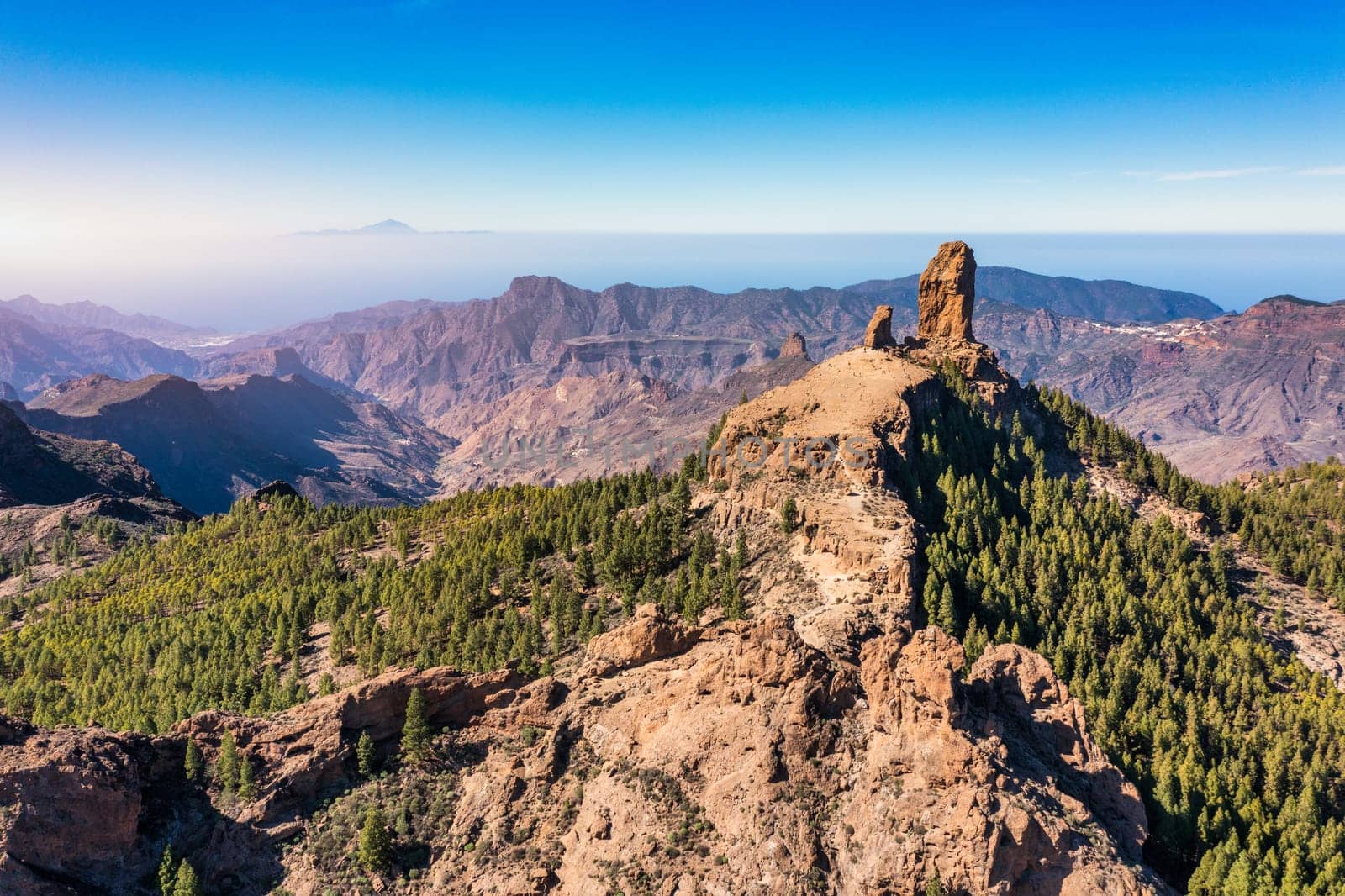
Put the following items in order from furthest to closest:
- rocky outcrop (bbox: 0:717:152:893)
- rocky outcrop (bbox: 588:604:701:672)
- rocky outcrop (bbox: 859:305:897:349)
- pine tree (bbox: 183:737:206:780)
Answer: rocky outcrop (bbox: 859:305:897:349)
rocky outcrop (bbox: 588:604:701:672)
pine tree (bbox: 183:737:206:780)
rocky outcrop (bbox: 0:717:152:893)

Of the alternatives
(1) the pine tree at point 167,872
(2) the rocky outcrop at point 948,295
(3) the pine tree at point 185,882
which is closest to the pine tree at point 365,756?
Result: (3) the pine tree at point 185,882

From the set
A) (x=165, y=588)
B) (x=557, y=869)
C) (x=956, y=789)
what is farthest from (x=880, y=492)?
(x=165, y=588)

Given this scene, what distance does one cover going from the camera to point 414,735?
5581 centimetres

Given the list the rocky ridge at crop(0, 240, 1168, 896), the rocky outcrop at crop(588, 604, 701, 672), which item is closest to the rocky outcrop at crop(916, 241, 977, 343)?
the rocky ridge at crop(0, 240, 1168, 896)

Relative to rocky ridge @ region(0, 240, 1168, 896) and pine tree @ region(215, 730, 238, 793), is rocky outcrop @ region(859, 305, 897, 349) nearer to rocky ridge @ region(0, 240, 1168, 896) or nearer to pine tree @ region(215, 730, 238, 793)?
rocky ridge @ region(0, 240, 1168, 896)

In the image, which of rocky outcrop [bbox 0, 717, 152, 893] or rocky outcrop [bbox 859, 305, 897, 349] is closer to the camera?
rocky outcrop [bbox 0, 717, 152, 893]

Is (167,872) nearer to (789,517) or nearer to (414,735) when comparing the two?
(414,735)

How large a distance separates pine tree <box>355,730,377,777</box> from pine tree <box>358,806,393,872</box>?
5119 mm

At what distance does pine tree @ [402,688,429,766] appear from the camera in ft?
183

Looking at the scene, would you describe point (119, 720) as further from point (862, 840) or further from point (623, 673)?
point (862, 840)

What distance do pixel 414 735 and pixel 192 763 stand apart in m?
14.3

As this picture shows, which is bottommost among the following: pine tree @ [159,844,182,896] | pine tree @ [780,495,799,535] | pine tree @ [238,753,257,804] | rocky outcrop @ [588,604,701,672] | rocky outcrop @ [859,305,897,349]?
pine tree @ [159,844,182,896]

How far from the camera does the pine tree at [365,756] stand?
182ft

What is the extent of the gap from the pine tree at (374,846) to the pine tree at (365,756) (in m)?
5.12
